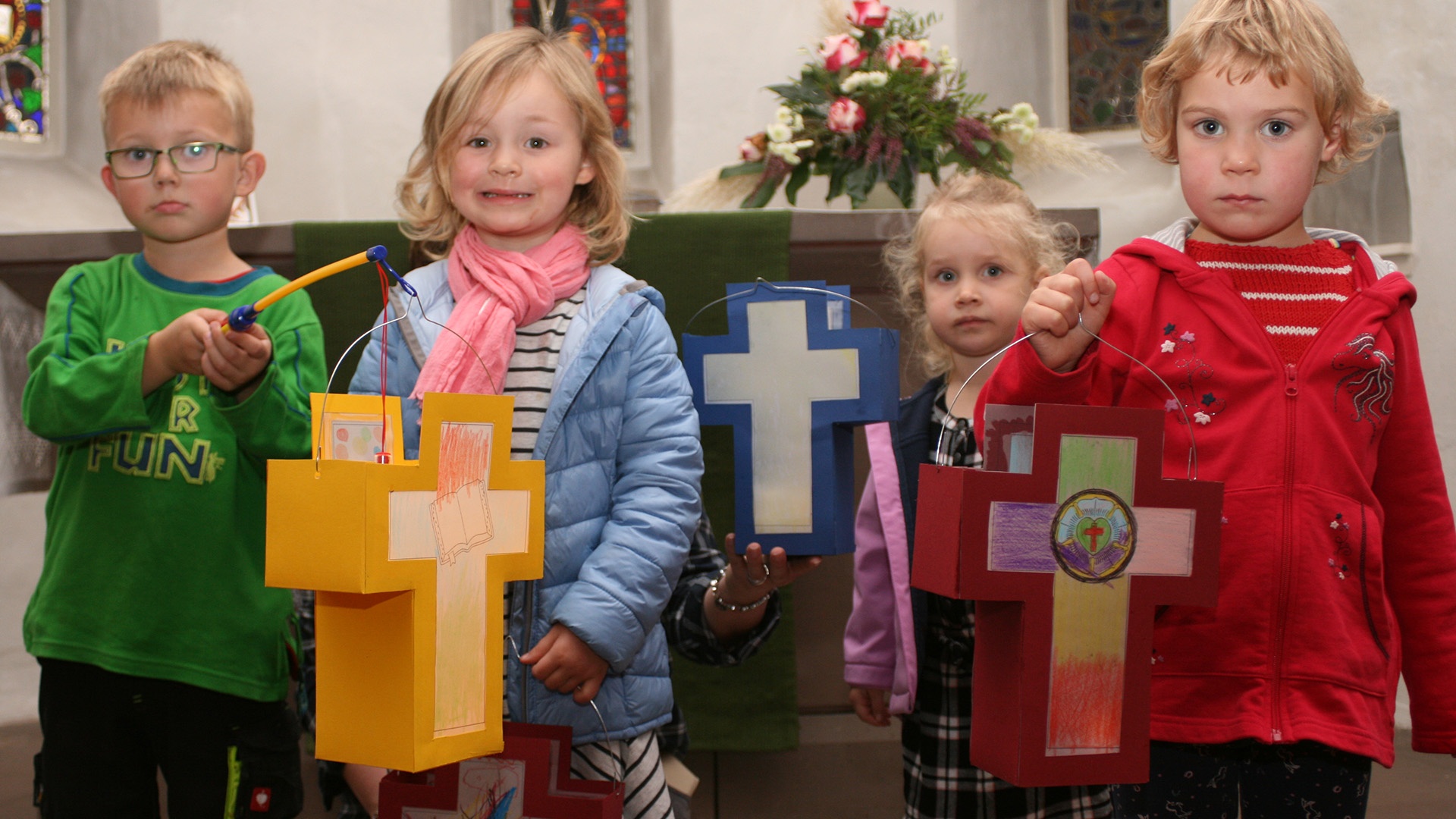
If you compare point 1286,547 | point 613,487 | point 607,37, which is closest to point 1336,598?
point 1286,547

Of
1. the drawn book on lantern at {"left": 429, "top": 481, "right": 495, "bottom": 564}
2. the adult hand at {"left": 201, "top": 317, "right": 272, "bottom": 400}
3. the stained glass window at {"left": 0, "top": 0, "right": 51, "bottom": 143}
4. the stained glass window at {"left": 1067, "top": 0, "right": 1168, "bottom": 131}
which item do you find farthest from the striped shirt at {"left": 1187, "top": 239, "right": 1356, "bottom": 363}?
the stained glass window at {"left": 0, "top": 0, "right": 51, "bottom": 143}

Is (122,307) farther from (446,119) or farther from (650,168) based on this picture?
(650,168)

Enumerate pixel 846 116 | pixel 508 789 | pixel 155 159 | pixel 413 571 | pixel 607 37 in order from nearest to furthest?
pixel 413 571, pixel 508 789, pixel 155 159, pixel 846 116, pixel 607 37

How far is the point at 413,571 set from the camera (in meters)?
0.91

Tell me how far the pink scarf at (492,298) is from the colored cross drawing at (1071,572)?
0.52m

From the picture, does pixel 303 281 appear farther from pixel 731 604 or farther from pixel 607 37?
pixel 607 37

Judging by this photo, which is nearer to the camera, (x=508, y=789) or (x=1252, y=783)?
(x=508, y=789)

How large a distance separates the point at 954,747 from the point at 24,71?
3.56 metres

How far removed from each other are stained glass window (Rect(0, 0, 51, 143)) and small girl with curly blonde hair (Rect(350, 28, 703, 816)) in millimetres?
2842

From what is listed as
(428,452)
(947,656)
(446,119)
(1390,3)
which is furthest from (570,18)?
(428,452)

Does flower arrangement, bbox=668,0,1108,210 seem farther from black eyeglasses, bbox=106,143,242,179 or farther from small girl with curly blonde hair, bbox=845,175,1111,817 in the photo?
black eyeglasses, bbox=106,143,242,179

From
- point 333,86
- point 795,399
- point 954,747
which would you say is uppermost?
point 333,86

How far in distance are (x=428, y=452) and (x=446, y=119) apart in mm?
569

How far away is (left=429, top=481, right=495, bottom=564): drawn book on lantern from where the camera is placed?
3.10 feet
